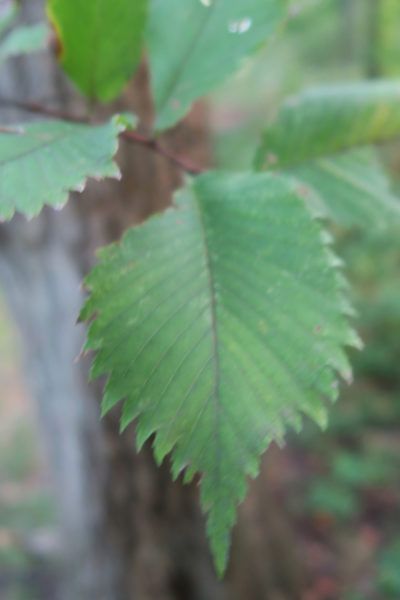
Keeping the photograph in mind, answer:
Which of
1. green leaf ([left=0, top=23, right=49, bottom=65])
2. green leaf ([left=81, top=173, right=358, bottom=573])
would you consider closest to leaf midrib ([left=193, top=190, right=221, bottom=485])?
green leaf ([left=81, top=173, right=358, bottom=573])

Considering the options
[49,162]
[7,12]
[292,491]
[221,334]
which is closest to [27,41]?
[7,12]

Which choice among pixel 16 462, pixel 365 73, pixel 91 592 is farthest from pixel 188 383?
pixel 365 73

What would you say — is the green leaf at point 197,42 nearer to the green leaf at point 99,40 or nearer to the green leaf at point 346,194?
the green leaf at point 99,40

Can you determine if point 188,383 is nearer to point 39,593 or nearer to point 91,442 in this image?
point 91,442

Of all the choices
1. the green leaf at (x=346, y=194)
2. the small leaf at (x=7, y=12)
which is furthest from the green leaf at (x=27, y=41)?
the green leaf at (x=346, y=194)

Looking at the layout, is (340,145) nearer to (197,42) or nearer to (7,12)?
(197,42)
